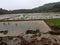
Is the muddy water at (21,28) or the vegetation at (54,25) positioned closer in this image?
the muddy water at (21,28)

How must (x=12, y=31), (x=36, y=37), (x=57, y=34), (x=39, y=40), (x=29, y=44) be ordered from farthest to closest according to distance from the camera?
(x=12, y=31), (x=57, y=34), (x=36, y=37), (x=39, y=40), (x=29, y=44)

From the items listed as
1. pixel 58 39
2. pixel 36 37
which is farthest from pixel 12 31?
pixel 58 39

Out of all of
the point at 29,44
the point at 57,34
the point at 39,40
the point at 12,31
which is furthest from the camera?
the point at 12,31

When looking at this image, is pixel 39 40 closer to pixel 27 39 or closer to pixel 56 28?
→ pixel 27 39

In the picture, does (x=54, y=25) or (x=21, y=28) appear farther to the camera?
(x=54, y=25)

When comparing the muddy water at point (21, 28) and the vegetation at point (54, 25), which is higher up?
the muddy water at point (21, 28)

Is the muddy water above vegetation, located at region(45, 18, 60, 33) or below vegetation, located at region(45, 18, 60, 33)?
above

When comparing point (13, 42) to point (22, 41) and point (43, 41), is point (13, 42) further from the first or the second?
point (43, 41)

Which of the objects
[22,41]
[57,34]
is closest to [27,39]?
[22,41]

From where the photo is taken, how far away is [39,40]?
25.3 feet

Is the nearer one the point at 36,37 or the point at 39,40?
the point at 39,40

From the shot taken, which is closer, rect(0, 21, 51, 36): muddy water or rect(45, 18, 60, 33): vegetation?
rect(0, 21, 51, 36): muddy water

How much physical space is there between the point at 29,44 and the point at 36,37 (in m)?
1.15

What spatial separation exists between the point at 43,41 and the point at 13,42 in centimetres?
112
